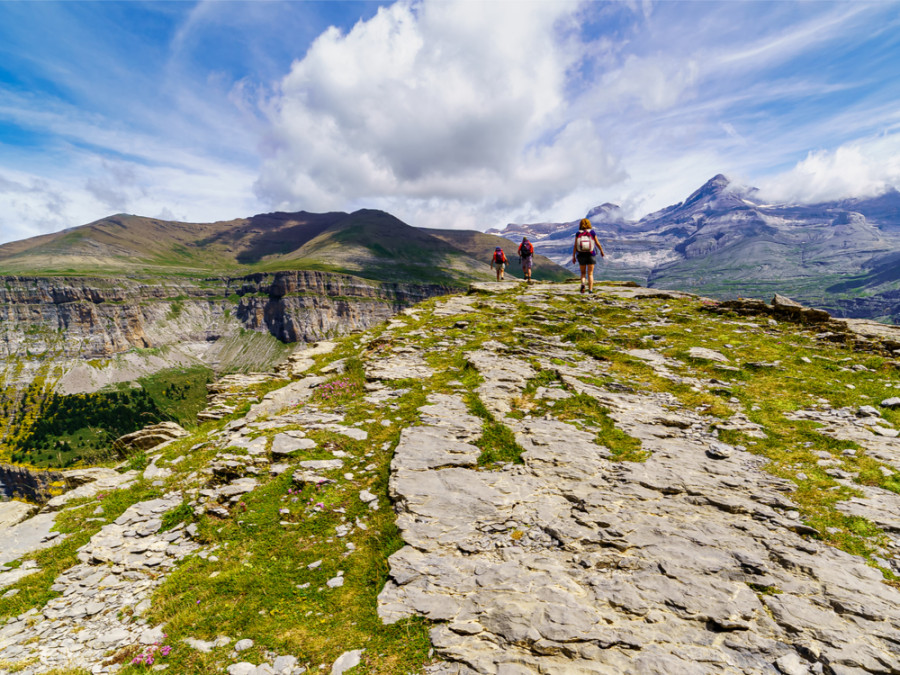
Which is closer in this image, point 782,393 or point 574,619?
Result: point 574,619

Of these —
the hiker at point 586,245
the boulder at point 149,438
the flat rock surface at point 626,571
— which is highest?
the hiker at point 586,245

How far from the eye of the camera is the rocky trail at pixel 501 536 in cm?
727

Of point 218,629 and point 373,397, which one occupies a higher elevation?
point 373,397

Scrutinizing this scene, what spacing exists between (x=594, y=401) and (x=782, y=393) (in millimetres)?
7820

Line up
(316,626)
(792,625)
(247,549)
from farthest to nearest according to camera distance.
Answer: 1. (247,549)
2. (316,626)
3. (792,625)

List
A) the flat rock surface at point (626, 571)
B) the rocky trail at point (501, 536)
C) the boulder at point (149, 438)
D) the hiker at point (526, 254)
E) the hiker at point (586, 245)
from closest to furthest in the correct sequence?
the flat rock surface at point (626, 571)
the rocky trail at point (501, 536)
the boulder at point (149, 438)
the hiker at point (586, 245)
the hiker at point (526, 254)

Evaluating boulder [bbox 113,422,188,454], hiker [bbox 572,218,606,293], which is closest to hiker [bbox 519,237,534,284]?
hiker [bbox 572,218,606,293]

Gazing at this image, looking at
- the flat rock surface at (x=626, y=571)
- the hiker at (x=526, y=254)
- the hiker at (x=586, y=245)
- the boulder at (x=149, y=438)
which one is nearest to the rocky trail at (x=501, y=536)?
the flat rock surface at (x=626, y=571)

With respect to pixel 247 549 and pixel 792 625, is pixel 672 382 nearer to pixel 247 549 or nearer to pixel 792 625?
pixel 792 625

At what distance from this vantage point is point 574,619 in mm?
7594

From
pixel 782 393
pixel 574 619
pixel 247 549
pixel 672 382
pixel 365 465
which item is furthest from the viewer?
pixel 672 382

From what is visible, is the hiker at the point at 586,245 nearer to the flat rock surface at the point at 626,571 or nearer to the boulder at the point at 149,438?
the flat rock surface at the point at 626,571

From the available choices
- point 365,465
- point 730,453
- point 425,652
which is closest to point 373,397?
point 365,465

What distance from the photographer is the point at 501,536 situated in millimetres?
9930
